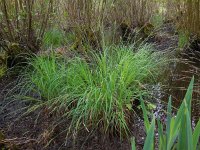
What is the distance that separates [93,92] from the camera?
10.8 feet

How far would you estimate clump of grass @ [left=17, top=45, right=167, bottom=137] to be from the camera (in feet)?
10.6

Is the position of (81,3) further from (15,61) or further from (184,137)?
(184,137)

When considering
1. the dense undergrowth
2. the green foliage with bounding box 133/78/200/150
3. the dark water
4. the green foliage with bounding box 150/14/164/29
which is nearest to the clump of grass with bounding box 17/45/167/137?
the dense undergrowth

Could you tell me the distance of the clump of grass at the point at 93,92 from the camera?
3221 mm

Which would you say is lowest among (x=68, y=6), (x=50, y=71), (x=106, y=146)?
(x=106, y=146)

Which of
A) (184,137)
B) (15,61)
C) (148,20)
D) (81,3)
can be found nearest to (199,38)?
(148,20)

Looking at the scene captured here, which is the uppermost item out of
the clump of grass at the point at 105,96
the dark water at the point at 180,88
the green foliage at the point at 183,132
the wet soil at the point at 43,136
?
the green foliage at the point at 183,132

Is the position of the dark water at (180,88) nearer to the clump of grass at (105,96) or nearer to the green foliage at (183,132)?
the clump of grass at (105,96)

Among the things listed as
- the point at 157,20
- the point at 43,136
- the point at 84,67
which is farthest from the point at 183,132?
the point at 157,20

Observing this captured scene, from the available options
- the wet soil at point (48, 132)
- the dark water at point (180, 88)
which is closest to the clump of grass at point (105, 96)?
the wet soil at point (48, 132)

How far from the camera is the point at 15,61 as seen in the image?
210 inches

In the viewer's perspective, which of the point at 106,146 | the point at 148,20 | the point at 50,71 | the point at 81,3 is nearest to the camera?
the point at 106,146

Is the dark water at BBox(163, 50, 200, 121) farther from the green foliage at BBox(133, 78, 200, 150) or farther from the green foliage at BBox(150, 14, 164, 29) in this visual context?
the green foliage at BBox(150, 14, 164, 29)

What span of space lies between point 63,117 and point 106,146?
2.11 feet
